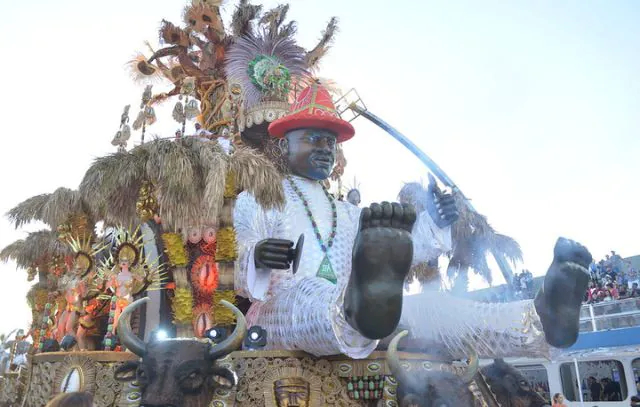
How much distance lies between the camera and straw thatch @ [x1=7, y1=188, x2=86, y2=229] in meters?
5.71

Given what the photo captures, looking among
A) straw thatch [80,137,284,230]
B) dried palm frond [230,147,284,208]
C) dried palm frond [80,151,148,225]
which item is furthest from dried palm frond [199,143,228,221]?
dried palm frond [80,151,148,225]

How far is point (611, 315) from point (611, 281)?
10.1ft

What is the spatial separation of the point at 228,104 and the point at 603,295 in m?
12.4

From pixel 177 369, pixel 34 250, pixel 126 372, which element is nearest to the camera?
pixel 177 369

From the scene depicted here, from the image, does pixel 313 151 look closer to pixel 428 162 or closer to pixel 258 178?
pixel 258 178

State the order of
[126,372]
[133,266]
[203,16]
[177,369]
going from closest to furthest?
[177,369], [126,372], [133,266], [203,16]

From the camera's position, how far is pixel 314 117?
4273mm

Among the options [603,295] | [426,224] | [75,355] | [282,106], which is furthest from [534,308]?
[603,295]

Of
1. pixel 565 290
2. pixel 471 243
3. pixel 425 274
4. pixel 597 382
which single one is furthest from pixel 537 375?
pixel 565 290

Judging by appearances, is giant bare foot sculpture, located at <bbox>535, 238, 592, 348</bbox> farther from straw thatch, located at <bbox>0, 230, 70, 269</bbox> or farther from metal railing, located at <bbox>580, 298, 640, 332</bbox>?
metal railing, located at <bbox>580, 298, 640, 332</bbox>

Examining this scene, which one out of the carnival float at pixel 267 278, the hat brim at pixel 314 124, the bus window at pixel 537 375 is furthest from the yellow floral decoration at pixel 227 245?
the bus window at pixel 537 375

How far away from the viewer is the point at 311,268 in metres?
3.92

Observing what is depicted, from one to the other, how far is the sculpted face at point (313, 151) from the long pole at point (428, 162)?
3.68ft

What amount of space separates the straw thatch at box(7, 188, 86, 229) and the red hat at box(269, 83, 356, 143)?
232 cm
